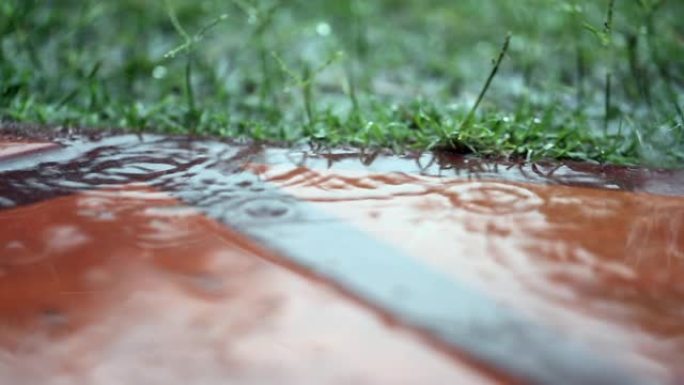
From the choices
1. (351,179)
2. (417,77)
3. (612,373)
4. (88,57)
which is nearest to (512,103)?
(417,77)

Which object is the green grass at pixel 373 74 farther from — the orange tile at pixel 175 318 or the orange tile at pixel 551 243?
the orange tile at pixel 175 318

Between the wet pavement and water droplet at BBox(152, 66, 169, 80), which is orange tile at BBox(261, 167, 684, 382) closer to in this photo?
the wet pavement

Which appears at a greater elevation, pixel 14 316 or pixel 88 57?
pixel 88 57

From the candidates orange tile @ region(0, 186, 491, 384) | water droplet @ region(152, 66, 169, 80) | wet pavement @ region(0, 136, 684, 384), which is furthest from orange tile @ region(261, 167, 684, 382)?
water droplet @ region(152, 66, 169, 80)

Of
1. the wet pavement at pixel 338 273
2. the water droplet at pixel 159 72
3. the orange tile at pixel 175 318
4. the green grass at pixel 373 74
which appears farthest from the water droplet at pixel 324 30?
the orange tile at pixel 175 318

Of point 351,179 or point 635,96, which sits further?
point 635,96

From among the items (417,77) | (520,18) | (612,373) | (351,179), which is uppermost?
(520,18)

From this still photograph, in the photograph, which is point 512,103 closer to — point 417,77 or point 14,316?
point 417,77
